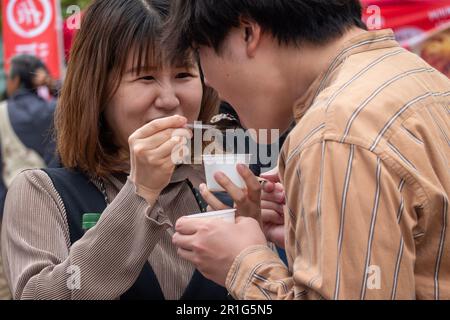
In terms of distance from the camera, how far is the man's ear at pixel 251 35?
6.31 feet

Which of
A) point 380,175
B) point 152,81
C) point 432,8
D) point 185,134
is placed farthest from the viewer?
point 432,8

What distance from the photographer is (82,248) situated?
7.34 feet

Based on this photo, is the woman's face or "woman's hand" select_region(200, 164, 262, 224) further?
the woman's face

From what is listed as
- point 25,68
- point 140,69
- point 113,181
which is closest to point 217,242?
point 113,181

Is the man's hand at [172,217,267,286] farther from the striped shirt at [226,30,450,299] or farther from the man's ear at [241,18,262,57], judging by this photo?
the man's ear at [241,18,262,57]

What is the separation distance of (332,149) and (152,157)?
2.57 feet

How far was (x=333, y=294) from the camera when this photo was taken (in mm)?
1594

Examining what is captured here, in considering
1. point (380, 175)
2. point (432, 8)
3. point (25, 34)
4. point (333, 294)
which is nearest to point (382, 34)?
point (380, 175)

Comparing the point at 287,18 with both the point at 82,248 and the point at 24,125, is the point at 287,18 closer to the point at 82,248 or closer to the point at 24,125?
the point at 82,248

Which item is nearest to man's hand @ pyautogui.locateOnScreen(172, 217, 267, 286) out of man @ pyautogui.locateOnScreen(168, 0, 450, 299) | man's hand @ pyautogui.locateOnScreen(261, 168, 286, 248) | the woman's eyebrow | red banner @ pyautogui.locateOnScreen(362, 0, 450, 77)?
man @ pyautogui.locateOnScreen(168, 0, 450, 299)

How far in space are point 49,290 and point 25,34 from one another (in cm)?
575

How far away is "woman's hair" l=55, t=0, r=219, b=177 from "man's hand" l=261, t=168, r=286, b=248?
506 millimetres

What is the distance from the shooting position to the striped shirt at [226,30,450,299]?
1589mm
